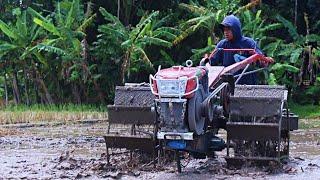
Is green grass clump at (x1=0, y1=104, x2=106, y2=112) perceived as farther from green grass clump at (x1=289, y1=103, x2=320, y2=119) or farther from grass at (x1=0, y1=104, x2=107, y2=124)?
green grass clump at (x1=289, y1=103, x2=320, y2=119)

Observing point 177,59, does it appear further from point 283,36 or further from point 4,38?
point 4,38

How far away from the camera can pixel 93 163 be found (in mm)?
9289

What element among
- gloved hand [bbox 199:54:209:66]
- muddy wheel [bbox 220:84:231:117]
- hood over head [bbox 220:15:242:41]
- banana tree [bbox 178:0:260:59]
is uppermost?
banana tree [bbox 178:0:260:59]

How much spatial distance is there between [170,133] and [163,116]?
0.22 metres

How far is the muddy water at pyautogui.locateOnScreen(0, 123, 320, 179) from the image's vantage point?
321 inches

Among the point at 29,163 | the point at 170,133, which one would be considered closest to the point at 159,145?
the point at 170,133

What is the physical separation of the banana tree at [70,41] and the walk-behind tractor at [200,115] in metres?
12.7

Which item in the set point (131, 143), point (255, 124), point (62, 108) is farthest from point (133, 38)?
point (255, 124)

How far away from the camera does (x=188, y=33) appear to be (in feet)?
73.2

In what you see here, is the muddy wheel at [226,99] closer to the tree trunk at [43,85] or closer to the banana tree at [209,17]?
the banana tree at [209,17]

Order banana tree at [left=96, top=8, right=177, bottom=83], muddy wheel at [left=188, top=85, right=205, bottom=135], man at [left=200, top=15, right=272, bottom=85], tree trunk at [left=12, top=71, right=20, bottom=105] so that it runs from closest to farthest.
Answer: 1. muddy wheel at [left=188, top=85, right=205, bottom=135]
2. man at [left=200, top=15, right=272, bottom=85]
3. banana tree at [left=96, top=8, right=177, bottom=83]
4. tree trunk at [left=12, top=71, right=20, bottom=105]

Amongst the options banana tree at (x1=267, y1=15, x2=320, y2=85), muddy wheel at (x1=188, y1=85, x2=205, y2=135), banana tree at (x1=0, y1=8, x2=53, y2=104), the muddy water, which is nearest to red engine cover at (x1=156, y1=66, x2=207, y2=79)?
muddy wheel at (x1=188, y1=85, x2=205, y2=135)

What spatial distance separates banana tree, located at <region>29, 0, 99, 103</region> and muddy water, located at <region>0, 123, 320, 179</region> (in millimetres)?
7929

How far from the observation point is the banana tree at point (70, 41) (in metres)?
21.5
